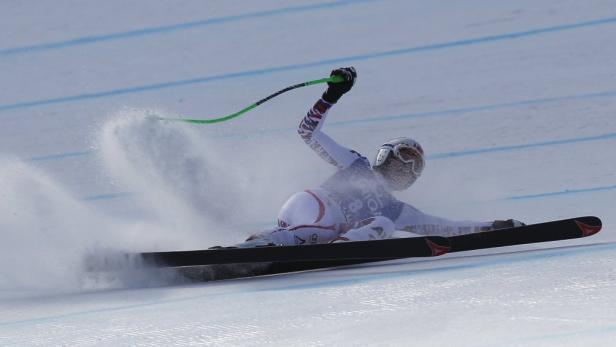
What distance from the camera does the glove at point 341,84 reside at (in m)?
4.39

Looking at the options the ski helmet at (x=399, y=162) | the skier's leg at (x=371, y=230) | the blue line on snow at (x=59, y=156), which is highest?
the blue line on snow at (x=59, y=156)

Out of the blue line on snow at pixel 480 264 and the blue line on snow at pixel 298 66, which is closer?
the blue line on snow at pixel 480 264

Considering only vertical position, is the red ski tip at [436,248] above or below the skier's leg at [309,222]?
below

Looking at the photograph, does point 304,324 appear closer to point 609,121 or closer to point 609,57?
point 609,121

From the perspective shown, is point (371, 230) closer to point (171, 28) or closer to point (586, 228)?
point (586, 228)

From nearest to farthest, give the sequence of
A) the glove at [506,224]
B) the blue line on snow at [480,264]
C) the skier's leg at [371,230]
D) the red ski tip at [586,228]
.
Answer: the blue line on snow at [480,264]
the red ski tip at [586,228]
the skier's leg at [371,230]
the glove at [506,224]

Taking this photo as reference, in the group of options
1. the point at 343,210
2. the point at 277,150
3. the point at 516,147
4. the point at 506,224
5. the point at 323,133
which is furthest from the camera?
the point at 516,147

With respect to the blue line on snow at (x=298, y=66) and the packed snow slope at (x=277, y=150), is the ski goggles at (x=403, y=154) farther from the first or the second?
the blue line on snow at (x=298, y=66)

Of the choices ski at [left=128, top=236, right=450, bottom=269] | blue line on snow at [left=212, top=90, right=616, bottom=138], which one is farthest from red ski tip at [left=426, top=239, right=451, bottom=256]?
blue line on snow at [left=212, top=90, right=616, bottom=138]

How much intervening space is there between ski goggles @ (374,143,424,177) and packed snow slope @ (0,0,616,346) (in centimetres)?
51

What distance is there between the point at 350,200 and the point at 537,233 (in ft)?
2.88

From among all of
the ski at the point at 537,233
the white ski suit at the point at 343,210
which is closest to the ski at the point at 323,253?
the ski at the point at 537,233

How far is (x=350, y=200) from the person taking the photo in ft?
14.9

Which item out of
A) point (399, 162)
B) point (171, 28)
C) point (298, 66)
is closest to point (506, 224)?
point (399, 162)
